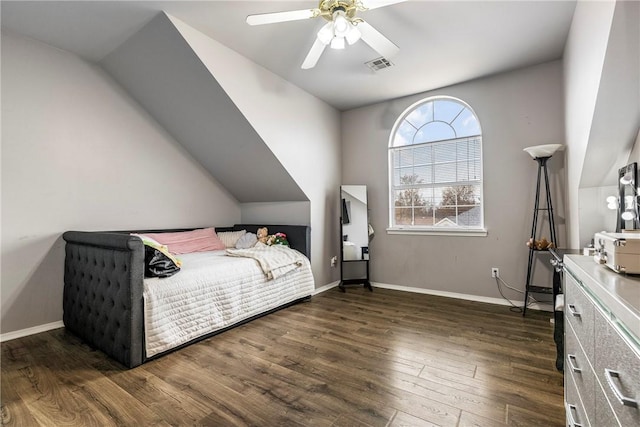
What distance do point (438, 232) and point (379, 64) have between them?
2.01 meters

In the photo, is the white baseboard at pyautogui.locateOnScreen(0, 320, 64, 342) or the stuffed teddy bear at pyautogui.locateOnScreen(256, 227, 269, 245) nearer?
the white baseboard at pyautogui.locateOnScreen(0, 320, 64, 342)

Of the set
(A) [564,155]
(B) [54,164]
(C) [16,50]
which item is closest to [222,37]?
(C) [16,50]

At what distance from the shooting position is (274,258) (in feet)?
10.3

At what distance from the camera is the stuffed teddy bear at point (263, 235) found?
3.66m

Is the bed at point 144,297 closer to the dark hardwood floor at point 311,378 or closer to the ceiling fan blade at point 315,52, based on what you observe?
the dark hardwood floor at point 311,378

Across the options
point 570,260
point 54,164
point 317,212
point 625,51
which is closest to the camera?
point 570,260

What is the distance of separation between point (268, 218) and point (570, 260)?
331 centimetres

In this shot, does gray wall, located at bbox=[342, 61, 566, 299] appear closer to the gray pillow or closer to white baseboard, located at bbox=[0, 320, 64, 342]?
the gray pillow

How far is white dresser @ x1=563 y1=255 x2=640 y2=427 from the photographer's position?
64 cm

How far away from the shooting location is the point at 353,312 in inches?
119

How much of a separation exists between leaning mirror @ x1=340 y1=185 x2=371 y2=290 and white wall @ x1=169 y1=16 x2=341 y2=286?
175 millimetres

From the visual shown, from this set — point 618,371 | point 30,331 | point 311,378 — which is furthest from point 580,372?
point 30,331

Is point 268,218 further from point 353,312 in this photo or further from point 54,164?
point 54,164

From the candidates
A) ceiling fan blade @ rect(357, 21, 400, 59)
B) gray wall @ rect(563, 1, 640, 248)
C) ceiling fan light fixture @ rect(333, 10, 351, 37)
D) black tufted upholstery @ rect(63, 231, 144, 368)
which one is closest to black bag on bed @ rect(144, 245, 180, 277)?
black tufted upholstery @ rect(63, 231, 144, 368)
